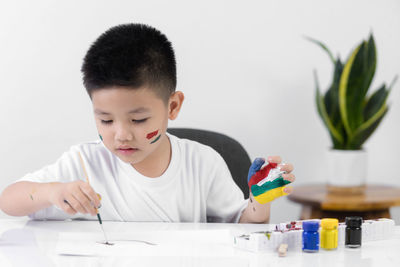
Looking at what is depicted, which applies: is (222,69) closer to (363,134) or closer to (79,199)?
(363,134)

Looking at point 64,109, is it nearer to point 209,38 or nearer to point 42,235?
point 209,38

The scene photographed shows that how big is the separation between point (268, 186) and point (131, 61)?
0.32 meters

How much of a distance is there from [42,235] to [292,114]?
123cm

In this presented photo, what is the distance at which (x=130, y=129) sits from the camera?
2.96 ft

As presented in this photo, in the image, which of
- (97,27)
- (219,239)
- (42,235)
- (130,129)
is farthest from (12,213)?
(97,27)

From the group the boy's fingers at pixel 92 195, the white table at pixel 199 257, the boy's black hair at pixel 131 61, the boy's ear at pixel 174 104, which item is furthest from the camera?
the boy's ear at pixel 174 104

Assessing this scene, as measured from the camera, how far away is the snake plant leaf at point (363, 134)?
170 centimetres

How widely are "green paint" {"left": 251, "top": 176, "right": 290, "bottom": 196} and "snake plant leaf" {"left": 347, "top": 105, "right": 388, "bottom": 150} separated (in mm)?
902

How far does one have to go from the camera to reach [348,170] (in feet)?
5.71

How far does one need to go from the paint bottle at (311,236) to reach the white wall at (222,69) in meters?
1.06

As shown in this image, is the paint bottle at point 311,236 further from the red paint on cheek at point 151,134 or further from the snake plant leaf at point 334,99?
the snake plant leaf at point 334,99

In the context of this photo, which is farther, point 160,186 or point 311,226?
point 160,186

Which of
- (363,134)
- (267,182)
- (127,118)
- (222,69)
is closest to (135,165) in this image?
(127,118)

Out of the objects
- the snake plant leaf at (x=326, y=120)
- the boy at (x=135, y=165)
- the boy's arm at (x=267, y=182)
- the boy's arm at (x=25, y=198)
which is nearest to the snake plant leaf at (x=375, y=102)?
the snake plant leaf at (x=326, y=120)
